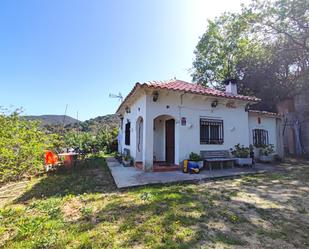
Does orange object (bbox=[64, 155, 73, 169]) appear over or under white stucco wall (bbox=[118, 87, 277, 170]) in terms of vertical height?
under

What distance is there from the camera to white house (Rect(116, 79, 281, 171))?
823cm

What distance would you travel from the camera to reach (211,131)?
9.68 m

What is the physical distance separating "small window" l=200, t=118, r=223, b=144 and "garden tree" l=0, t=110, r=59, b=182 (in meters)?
7.04

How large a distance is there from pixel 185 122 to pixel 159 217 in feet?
18.4

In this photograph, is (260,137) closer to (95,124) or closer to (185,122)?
(185,122)

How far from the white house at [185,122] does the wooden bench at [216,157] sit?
19 centimetres

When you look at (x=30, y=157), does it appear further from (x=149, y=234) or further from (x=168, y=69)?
(x=168, y=69)

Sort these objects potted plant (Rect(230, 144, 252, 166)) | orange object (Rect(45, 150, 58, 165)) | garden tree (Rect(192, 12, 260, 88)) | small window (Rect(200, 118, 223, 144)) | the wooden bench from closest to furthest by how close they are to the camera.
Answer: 1. the wooden bench
2. orange object (Rect(45, 150, 58, 165))
3. small window (Rect(200, 118, 223, 144))
4. potted plant (Rect(230, 144, 252, 166))
5. garden tree (Rect(192, 12, 260, 88))

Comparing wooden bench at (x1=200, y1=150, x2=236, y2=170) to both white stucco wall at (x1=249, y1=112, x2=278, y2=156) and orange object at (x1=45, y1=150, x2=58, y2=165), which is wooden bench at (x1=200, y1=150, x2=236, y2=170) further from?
orange object at (x1=45, y1=150, x2=58, y2=165)

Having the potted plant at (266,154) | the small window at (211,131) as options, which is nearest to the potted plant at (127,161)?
the small window at (211,131)

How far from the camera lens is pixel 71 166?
997 cm

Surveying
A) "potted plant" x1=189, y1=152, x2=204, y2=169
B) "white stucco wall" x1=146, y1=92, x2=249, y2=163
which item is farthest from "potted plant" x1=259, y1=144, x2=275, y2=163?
"potted plant" x1=189, y1=152, x2=204, y2=169

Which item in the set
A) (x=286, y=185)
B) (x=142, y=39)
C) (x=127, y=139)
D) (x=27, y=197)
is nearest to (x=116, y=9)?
(x=142, y=39)

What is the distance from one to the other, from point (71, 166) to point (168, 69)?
1078 cm
